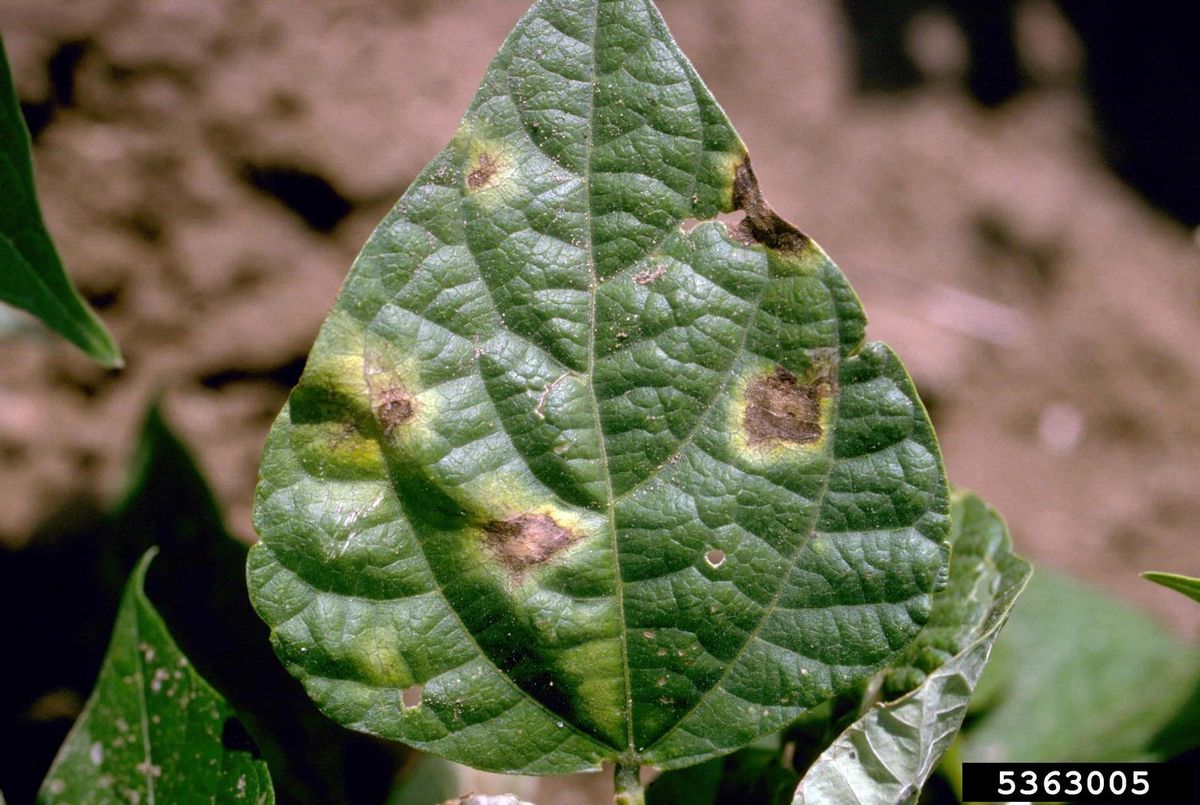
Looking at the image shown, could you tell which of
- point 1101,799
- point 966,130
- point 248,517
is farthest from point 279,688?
point 966,130

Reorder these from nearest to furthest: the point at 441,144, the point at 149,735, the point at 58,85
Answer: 1. the point at 149,735
2. the point at 58,85
3. the point at 441,144

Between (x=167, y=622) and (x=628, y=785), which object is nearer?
(x=628, y=785)

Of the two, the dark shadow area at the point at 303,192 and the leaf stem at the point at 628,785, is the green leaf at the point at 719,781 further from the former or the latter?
the dark shadow area at the point at 303,192

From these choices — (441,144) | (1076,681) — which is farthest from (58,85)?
(1076,681)

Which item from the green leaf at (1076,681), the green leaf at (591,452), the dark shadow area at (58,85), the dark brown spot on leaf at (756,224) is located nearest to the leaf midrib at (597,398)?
the green leaf at (591,452)

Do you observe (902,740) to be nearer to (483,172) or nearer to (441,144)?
(483,172)

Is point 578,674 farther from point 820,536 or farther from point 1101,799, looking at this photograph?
point 1101,799

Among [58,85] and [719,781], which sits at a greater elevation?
[58,85]
